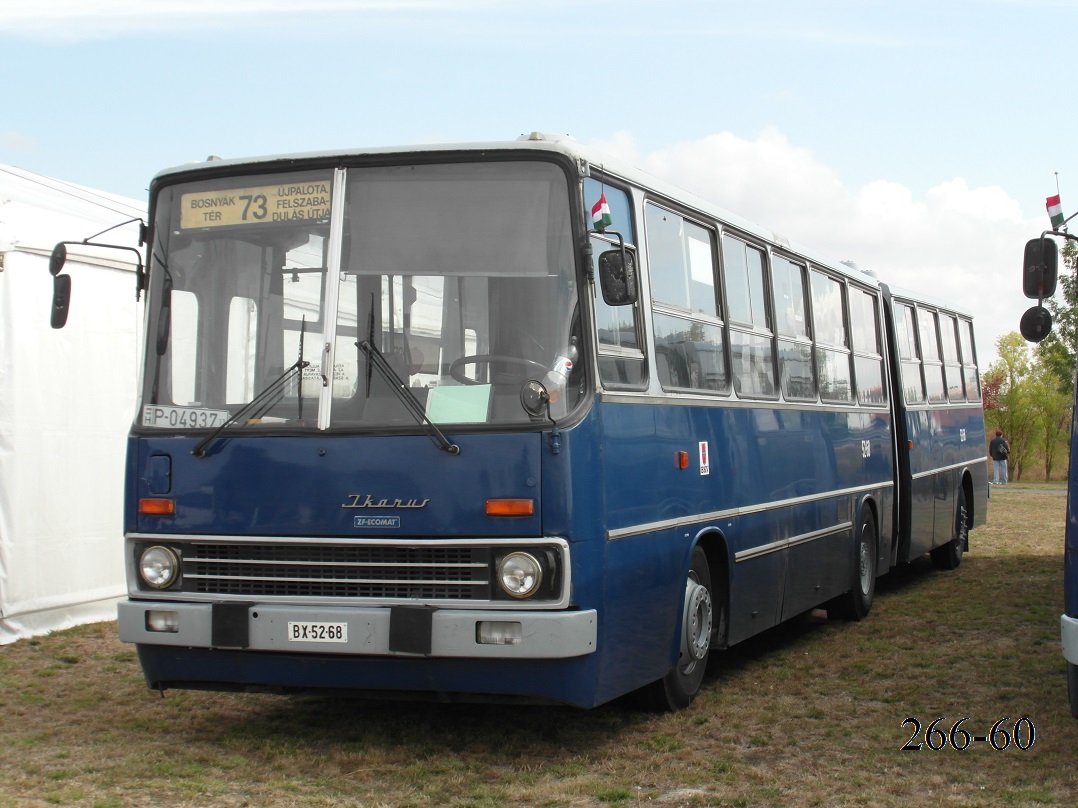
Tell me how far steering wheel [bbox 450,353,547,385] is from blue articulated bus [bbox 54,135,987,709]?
13 mm

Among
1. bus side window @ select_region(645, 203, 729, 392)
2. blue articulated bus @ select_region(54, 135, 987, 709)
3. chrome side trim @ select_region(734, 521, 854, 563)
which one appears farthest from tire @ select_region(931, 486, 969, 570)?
blue articulated bus @ select_region(54, 135, 987, 709)

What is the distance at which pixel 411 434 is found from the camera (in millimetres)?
6680

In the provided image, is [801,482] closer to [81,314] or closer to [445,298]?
[445,298]

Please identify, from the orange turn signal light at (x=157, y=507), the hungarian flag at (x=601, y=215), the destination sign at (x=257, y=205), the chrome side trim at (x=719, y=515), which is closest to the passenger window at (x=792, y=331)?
the chrome side trim at (x=719, y=515)

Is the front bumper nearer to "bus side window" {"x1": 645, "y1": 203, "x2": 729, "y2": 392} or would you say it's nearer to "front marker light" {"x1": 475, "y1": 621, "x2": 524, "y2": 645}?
"front marker light" {"x1": 475, "y1": 621, "x2": 524, "y2": 645}

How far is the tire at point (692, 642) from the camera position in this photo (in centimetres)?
793

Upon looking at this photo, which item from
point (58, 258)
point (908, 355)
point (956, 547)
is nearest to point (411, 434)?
point (58, 258)

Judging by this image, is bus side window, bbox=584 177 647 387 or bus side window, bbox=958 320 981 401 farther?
bus side window, bbox=958 320 981 401

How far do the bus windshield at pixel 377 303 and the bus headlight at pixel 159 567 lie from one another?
25.1 inches

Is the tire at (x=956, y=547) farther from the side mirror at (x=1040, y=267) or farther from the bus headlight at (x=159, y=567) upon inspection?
the bus headlight at (x=159, y=567)

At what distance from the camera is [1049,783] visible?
6262mm

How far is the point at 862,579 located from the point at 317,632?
7.03 meters

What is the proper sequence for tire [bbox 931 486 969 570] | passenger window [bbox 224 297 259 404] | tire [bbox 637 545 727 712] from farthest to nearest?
1. tire [bbox 931 486 969 570]
2. tire [bbox 637 545 727 712]
3. passenger window [bbox 224 297 259 404]

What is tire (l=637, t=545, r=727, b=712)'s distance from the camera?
7.93 meters
